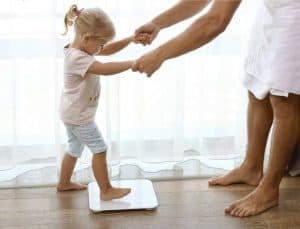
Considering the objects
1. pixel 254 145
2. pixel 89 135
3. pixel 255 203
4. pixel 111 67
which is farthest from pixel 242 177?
pixel 111 67

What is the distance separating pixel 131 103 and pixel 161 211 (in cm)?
52

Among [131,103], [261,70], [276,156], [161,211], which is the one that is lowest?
[161,211]

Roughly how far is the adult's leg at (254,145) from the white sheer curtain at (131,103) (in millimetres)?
154

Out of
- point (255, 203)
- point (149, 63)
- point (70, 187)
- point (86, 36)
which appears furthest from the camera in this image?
point (70, 187)

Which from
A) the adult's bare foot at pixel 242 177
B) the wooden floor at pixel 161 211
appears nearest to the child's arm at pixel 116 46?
the wooden floor at pixel 161 211

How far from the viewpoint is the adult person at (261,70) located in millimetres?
1862

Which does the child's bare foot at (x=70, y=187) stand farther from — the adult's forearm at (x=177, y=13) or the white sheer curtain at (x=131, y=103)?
the adult's forearm at (x=177, y=13)

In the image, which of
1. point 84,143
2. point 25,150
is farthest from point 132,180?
point 25,150

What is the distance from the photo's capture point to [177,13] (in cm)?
213

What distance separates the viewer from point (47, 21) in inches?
87.0

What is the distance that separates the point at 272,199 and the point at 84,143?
2.48ft

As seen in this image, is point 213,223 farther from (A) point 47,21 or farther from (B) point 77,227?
(A) point 47,21

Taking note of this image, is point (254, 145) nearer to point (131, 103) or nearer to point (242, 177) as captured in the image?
point (242, 177)

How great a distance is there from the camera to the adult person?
186 centimetres
